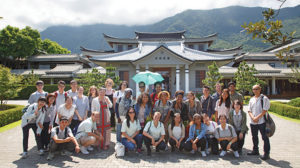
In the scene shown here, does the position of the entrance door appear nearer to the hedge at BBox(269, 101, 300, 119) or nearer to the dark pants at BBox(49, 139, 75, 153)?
the hedge at BBox(269, 101, 300, 119)

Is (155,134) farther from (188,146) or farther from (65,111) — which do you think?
(65,111)

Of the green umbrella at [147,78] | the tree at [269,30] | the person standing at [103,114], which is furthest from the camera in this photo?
the green umbrella at [147,78]

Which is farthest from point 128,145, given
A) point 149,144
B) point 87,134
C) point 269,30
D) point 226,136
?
point 269,30

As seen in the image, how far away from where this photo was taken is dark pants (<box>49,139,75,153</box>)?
4.49m

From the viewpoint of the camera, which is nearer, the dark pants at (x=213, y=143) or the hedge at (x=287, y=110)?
the dark pants at (x=213, y=143)

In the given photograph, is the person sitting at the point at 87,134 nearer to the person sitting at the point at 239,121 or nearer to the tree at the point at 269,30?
the person sitting at the point at 239,121

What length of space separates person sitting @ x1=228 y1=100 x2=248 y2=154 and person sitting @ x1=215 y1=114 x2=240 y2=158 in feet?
0.62

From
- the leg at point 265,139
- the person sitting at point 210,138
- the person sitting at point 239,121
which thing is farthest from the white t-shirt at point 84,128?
the leg at point 265,139

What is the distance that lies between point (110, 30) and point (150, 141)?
407 feet

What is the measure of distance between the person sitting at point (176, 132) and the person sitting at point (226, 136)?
35.4 inches

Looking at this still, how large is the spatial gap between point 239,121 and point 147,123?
7.96 feet

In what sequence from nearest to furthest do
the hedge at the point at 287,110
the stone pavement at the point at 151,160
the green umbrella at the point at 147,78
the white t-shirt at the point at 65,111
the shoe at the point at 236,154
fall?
the stone pavement at the point at 151,160 → the shoe at the point at 236,154 → the white t-shirt at the point at 65,111 → the green umbrella at the point at 147,78 → the hedge at the point at 287,110

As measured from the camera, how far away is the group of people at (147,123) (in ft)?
15.0

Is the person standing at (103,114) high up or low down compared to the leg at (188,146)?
up
